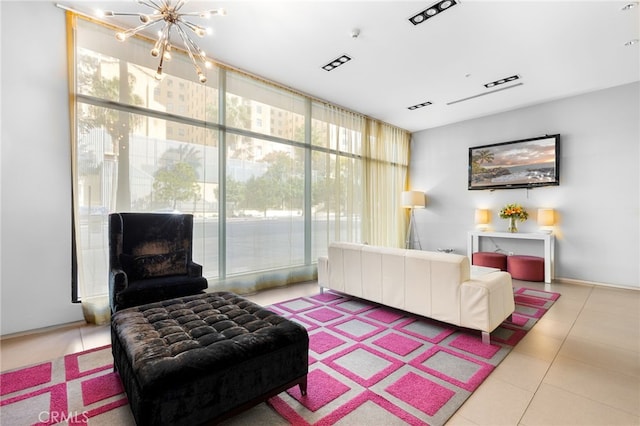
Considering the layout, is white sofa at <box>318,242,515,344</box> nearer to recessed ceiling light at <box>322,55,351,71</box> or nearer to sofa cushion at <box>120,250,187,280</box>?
sofa cushion at <box>120,250,187,280</box>

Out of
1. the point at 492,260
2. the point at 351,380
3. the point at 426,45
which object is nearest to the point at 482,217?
the point at 492,260

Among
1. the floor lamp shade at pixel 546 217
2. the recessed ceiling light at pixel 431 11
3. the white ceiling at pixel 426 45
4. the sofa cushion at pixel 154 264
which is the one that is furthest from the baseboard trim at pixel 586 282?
the sofa cushion at pixel 154 264

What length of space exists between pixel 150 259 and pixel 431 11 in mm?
3703

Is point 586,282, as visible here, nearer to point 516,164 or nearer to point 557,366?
point 516,164

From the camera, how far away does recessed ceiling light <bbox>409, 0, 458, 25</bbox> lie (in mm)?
2715

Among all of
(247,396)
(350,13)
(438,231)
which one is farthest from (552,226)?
(247,396)

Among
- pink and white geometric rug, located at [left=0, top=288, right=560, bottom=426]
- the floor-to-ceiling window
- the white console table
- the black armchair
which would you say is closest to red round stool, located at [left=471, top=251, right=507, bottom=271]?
the white console table

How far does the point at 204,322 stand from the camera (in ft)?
6.04

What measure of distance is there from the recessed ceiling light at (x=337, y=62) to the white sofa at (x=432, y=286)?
238cm

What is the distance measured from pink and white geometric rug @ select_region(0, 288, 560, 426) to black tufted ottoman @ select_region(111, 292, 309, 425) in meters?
0.21

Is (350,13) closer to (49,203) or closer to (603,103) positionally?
(49,203)

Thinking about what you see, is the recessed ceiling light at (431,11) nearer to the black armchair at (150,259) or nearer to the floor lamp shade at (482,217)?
the black armchair at (150,259)

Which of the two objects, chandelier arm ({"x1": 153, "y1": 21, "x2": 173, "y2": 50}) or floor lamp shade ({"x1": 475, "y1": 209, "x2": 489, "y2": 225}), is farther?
floor lamp shade ({"x1": 475, "y1": 209, "x2": 489, "y2": 225})

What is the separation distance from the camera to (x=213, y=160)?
3840 mm
